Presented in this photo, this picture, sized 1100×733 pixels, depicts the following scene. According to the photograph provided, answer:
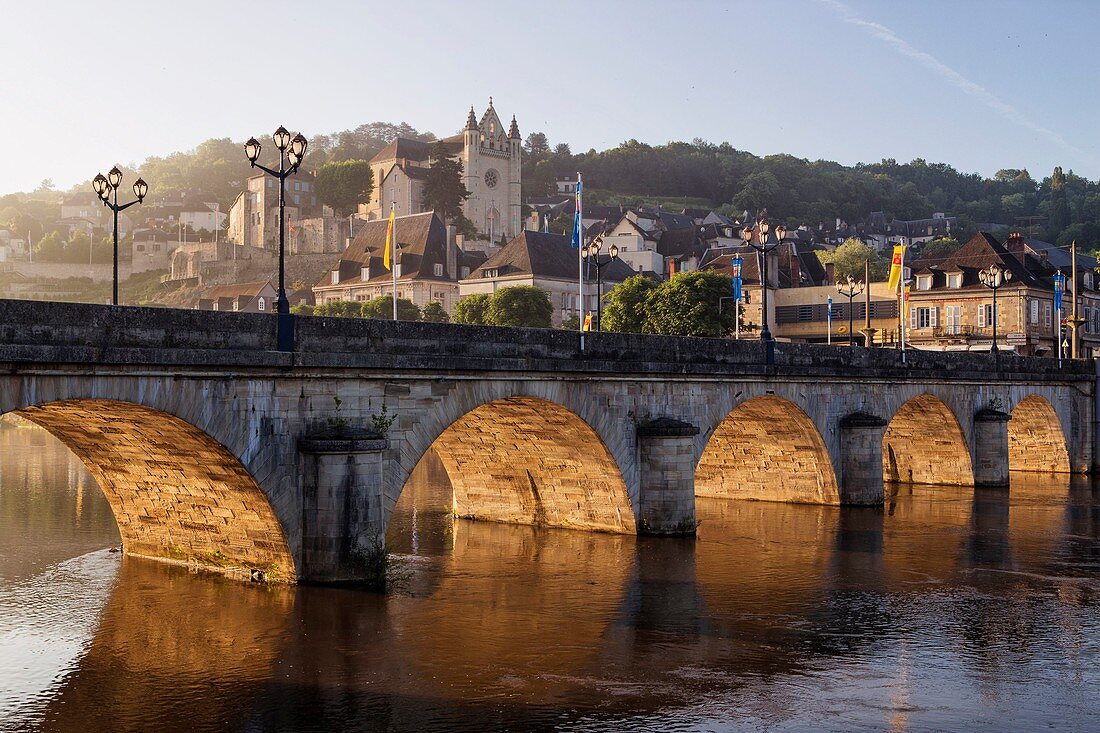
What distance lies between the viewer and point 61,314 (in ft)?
63.2

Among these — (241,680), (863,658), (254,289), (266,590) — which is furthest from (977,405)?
(254,289)

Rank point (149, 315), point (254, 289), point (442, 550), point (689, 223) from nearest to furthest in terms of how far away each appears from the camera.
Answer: point (149, 315) → point (442, 550) → point (254, 289) → point (689, 223)

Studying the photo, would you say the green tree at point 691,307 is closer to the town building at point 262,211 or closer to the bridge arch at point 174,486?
the bridge arch at point 174,486

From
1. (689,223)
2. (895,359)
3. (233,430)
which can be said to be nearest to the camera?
(233,430)

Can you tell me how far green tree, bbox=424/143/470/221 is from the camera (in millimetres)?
148875

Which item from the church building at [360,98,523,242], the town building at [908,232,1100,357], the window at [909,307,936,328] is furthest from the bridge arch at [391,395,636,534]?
the church building at [360,98,523,242]

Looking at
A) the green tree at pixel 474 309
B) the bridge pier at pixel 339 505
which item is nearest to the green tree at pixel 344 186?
→ the green tree at pixel 474 309

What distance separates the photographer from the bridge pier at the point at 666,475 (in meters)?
32.5

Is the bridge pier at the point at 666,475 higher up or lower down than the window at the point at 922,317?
lower down

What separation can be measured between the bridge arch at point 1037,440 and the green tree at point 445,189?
100432 mm

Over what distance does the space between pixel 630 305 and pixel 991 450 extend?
3887 centimetres

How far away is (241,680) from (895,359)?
103 feet

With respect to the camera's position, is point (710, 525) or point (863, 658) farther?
point (710, 525)

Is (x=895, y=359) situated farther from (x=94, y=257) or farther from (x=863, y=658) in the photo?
(x=94, y=257)
